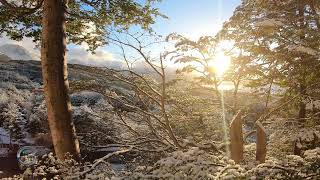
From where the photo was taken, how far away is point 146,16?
821 centimetres

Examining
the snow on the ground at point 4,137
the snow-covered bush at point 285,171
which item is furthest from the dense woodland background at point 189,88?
the snow on the ground at point 4,137

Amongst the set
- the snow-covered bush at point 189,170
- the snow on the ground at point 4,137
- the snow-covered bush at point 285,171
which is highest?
the snow-covered bush at point 285,171

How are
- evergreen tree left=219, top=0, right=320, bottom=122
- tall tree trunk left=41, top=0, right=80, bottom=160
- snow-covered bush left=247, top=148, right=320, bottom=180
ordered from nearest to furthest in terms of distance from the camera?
snow-covered bush left=247, top=148, right=320, bottom=180
tall tree trunk left=41, top=0, right=80, bottom=160
evergreen tree left=219, top=0, right=320, bottom=122

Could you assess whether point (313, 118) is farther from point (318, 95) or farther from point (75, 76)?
point (75, 76)

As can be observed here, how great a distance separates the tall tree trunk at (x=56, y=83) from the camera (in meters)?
5.93

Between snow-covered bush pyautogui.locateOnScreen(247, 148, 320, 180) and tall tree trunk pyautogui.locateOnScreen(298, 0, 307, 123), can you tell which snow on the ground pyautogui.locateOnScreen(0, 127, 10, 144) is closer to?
tall tree trunk pyautogui.locateOnScreen(298, 0, 307, 123)

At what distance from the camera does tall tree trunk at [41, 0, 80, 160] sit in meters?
5.93

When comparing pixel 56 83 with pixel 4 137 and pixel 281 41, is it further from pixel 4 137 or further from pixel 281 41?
pixel 4 137

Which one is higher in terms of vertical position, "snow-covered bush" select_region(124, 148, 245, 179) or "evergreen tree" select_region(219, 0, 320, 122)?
"evergreen tree" select_region(219, 0, 320, 122)

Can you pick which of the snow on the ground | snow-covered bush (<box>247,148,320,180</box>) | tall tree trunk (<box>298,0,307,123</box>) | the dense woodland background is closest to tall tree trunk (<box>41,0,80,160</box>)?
the dense woodland background

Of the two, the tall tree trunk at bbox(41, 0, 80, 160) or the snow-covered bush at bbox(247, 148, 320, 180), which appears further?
the tall tree trunk at bbox(41, 0, 80, 160)

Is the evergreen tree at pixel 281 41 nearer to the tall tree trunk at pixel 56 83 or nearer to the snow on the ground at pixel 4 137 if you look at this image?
the tall tree trunk at pixel 56 83

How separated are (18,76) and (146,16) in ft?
84.1

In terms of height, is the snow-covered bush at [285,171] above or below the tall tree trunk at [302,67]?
below
